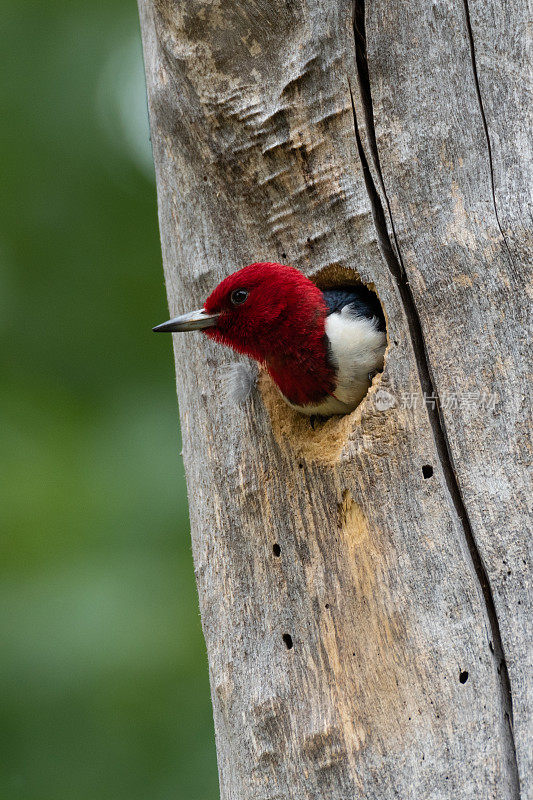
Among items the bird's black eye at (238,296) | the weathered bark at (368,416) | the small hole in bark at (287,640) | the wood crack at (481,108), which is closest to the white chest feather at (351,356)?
the weathered bark at (368,416)

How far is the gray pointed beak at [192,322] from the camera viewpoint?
278cm

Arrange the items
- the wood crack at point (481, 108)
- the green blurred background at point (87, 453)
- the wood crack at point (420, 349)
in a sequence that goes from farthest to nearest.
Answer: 1. the green blurred background at point (87, 453)
2. the wood crack at point (481, 108)
3. the wood crack at point (420, 349)

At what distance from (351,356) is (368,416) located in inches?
18.0

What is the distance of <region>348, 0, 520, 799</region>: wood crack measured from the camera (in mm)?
2104

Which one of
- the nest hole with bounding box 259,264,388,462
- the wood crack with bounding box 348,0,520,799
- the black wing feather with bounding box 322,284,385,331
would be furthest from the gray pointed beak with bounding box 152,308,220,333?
the wood crack with bounding box 348,0,520,799

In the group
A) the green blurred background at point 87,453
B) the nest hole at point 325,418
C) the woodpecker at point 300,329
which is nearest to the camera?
the nest hole at point 325,418

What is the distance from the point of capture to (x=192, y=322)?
9.13 ft

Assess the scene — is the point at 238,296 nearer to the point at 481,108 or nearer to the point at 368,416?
the point at 368,416

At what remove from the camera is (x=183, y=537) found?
4855mm

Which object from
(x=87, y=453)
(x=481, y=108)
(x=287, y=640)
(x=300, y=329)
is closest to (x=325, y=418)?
(x=300, y=329)

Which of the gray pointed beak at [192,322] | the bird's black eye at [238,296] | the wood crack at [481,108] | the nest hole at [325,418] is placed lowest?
the nest hole at [325,418]

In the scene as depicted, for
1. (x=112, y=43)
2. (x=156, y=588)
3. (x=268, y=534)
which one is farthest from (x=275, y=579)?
(x=112, y=43)

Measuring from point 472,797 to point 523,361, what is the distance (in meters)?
1.03

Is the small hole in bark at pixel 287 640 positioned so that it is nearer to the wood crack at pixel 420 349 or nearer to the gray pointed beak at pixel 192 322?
the wood crack at pixel 420 349
